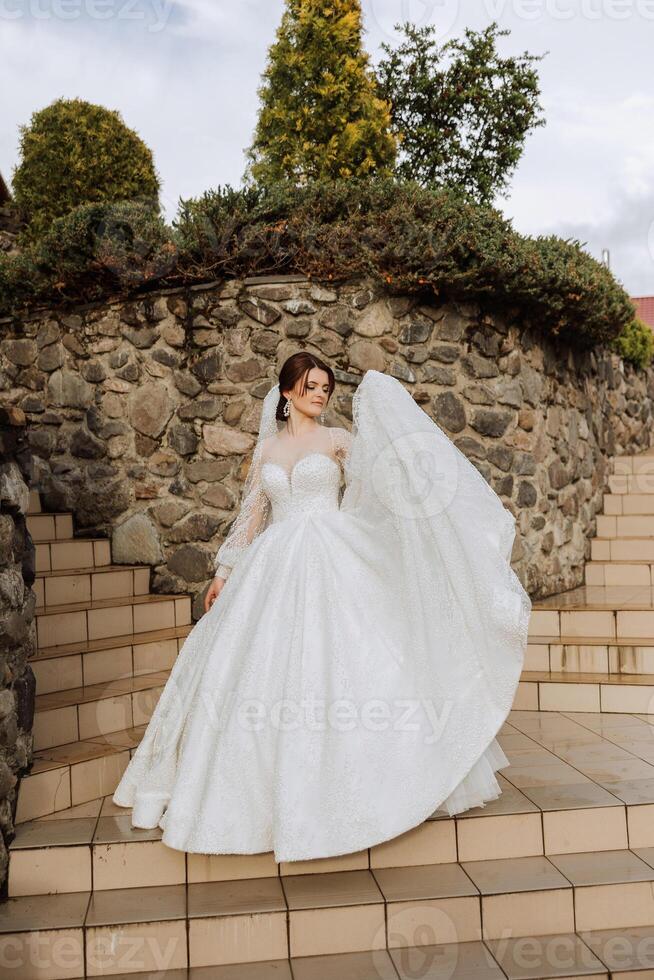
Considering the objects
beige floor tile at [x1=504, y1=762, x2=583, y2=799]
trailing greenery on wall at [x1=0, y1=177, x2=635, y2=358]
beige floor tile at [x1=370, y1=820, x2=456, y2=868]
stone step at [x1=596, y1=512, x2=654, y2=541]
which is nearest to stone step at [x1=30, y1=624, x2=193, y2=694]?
beige floor tile at [x1=370, y1=820, x2=456, y2=868]

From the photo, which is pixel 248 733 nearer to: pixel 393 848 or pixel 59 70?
pixel 393 848

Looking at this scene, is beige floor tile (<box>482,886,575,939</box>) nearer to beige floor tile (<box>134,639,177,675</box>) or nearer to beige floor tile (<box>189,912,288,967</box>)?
beige floor tile (<box>189,912,288,967</box>)

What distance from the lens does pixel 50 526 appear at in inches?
201

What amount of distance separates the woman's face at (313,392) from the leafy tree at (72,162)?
375 cm

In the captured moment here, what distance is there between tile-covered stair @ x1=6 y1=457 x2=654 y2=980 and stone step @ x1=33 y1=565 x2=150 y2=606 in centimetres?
77

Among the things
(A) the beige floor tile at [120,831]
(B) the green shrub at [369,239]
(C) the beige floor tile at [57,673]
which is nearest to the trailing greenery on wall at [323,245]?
(B) the green shrub at [369,239]

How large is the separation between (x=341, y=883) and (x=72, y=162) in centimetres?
556

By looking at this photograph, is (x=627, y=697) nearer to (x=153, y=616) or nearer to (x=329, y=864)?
(x=329, y=864)

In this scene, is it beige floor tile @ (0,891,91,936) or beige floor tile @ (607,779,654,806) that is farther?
beige floor tile @ (607,779,654,806)

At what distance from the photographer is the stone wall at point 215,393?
4738 millimetres

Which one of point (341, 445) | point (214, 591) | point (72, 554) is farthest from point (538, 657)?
point (72, 554)

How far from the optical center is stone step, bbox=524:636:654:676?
449cm

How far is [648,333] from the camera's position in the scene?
8.64 metres

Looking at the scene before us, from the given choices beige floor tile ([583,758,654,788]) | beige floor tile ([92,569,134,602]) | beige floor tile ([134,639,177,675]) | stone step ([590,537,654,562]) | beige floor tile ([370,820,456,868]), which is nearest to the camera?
beige floor tile ([370,820,456,868])
